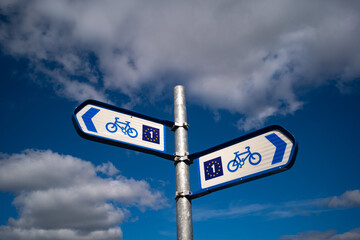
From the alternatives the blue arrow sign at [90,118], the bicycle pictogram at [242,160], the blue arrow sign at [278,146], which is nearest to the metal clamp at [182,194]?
the bicycle pictogram at [242,160]

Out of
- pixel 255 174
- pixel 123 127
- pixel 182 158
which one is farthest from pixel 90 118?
pixel 255 174

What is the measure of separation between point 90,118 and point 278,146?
2.70m

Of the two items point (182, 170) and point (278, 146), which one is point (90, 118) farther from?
point (278, 146)

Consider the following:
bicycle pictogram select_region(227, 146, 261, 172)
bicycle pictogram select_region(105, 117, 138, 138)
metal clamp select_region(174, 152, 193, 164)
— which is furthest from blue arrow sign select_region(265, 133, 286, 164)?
bicycle pictogram select_region(105, 117, 138, 138)

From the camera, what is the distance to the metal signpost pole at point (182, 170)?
3.23 m

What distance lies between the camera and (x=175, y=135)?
13.1 feet

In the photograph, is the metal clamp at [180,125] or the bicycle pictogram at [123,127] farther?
the metal clamp at [180,125]

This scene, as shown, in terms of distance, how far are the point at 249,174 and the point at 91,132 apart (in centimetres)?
229

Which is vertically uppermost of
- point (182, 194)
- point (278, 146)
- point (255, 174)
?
point (278, 146)

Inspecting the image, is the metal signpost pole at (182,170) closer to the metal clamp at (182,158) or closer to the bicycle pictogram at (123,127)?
the metal clamp at (182,158)

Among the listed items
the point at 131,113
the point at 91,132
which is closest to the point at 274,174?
the point at 131,113

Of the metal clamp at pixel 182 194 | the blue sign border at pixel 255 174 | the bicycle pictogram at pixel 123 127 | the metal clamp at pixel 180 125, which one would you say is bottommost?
the metal clamp at pixel 182 194

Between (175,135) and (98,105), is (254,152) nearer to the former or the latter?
(175,135)

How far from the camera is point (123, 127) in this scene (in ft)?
12.6
